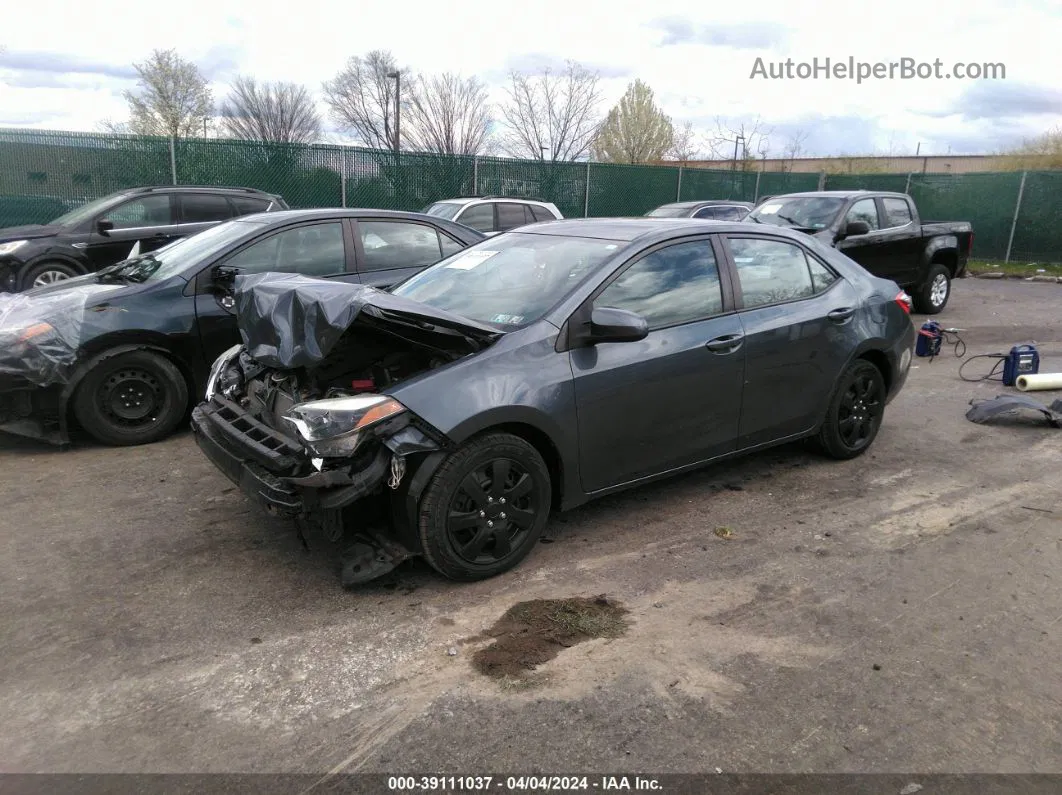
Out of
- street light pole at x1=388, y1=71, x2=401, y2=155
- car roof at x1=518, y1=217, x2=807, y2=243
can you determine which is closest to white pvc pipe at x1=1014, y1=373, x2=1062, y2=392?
car roof at x1=518, y1=217, x2=807, y2=243

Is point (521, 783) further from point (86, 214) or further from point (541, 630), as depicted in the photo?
point (86, 214)

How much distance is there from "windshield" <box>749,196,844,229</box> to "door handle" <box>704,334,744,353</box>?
713 cm

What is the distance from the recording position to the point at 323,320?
11.7 feet

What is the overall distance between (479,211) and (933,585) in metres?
9.82

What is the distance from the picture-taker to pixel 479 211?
12.4 meters

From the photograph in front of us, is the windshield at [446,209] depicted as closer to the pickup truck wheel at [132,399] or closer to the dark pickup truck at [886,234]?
the dark pickup truck at [886,234]

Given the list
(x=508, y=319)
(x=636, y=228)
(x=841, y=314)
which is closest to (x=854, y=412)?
(x=841, y=314)

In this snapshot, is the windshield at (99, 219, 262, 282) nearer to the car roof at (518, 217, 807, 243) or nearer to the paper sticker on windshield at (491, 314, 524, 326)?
the car roof at (518, 217, 807, 243)

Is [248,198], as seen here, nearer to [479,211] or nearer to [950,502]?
[479,211]

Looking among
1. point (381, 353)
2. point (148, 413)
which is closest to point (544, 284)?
point (381, 353)

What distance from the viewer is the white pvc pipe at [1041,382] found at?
7.50 meters

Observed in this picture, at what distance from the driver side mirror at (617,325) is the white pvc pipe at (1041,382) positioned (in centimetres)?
554

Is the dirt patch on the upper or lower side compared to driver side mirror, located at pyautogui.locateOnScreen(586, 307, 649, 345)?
lower

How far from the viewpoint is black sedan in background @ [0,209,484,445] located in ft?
→ 17.2
